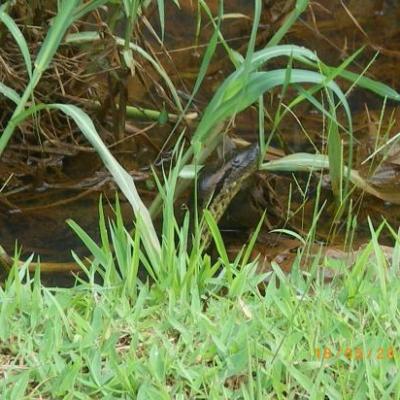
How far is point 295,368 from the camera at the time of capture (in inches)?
77.0

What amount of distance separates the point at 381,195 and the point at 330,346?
70.3 inches

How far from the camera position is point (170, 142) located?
4.04 m

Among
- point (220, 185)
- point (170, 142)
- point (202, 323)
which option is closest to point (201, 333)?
point (202, 323)

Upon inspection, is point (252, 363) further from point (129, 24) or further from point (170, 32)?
point (170, 32)
